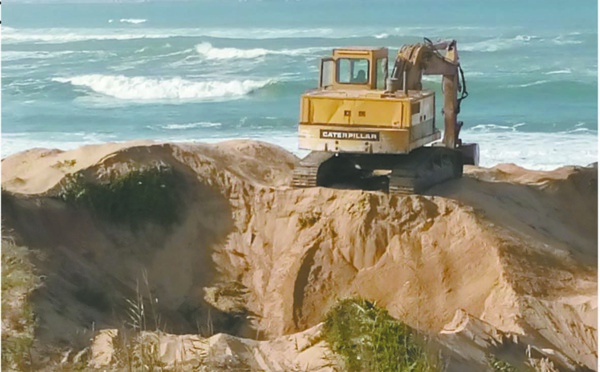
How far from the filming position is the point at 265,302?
54.7 ft

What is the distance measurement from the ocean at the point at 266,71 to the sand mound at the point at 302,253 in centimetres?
1060

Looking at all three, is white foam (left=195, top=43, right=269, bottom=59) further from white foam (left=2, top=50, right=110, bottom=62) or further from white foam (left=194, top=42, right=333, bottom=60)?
white foam (left=2, top=50, right=110, bottom=62)

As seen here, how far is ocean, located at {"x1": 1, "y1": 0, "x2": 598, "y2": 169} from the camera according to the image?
115 ft

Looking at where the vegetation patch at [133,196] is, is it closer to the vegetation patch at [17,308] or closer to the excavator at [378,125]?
the excavator at [378,125]

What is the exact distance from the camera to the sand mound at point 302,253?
15398 mm

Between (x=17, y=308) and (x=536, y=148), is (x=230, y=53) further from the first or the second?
(x=17, y=308)

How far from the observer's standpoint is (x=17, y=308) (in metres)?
13.1

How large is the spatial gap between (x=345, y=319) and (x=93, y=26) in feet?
198

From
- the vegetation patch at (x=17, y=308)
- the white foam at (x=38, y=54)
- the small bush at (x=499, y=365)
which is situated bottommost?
the white foam at (x=38, y=54)

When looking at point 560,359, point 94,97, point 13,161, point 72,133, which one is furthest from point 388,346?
point 94,97

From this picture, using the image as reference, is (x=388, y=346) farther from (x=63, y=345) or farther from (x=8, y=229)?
(x=8, y=229)

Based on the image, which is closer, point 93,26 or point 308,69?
point 308,69

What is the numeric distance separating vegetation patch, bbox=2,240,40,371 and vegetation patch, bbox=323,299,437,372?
2.82 m

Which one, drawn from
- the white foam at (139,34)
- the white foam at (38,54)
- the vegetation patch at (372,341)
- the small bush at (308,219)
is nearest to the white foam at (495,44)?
the white foam at (139,34)
